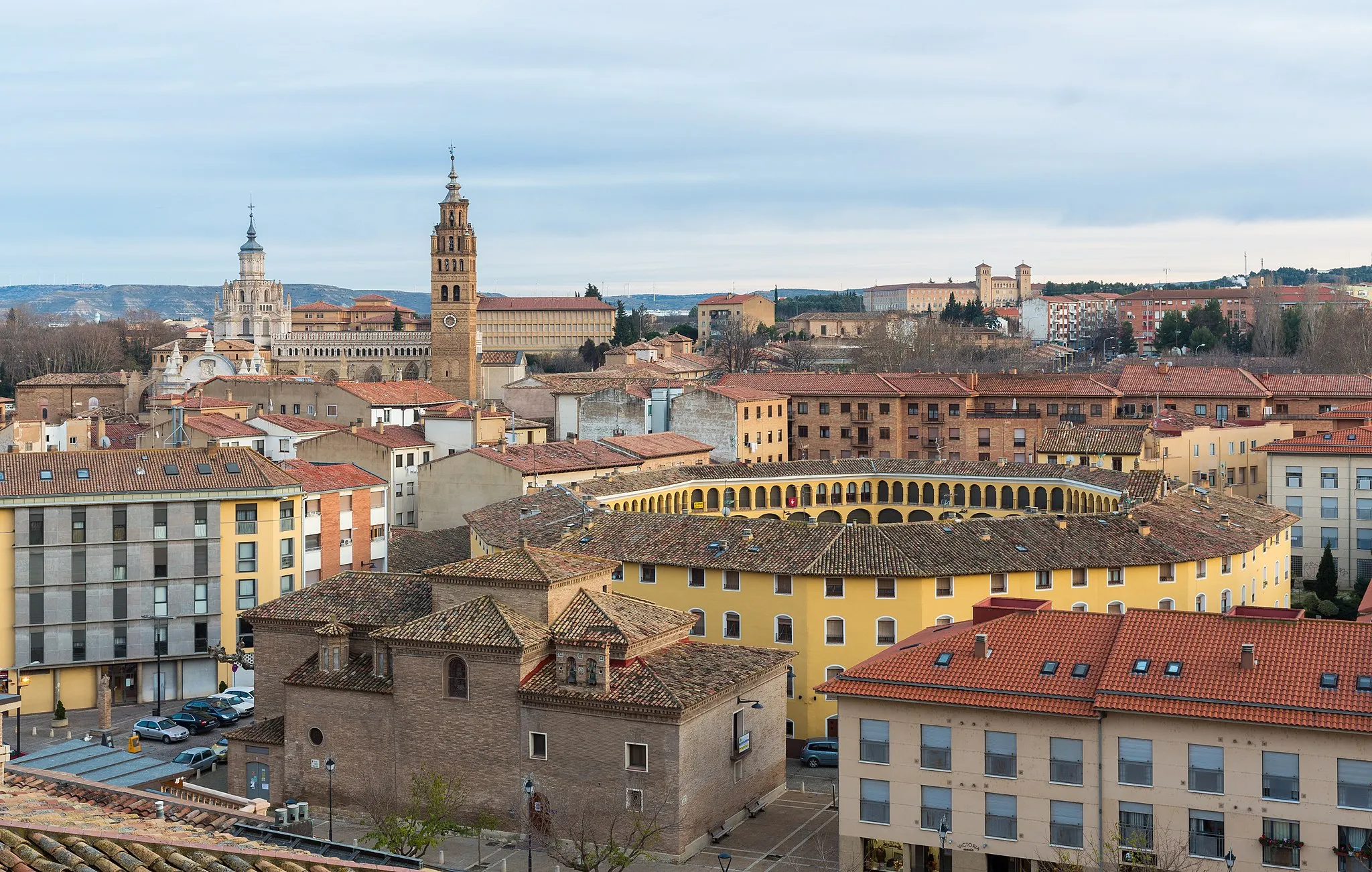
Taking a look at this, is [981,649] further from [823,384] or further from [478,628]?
[823,384]

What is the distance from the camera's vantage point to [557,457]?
2879 inches

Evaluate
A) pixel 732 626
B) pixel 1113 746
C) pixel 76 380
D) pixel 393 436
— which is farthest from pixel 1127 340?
pixel 1113 746

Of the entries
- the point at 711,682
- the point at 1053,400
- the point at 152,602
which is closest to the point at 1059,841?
the point at 711,682

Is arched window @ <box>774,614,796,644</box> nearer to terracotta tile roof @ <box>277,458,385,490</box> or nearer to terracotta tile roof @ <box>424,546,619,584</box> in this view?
terracotta tile roof @ <box>424,546,619,584</box>

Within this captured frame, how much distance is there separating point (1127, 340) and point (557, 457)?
13307 cm

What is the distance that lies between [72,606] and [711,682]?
26248 millimetres

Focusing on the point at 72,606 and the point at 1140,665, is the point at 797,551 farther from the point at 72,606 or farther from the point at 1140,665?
the point at 72,606

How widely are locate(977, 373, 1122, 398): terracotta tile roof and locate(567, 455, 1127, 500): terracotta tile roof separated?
17.4 meters

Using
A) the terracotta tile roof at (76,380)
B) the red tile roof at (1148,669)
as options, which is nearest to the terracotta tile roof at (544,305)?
the terracotta tile roof at (76,380)

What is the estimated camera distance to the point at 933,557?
149 ft

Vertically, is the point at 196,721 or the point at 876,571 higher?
the point at 876,571

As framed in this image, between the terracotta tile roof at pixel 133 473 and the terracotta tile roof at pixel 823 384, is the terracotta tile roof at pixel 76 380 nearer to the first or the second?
the terracotta tile roof at pixel 823 384

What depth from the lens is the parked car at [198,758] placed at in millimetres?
42469

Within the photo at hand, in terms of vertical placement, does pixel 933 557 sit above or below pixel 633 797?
above
